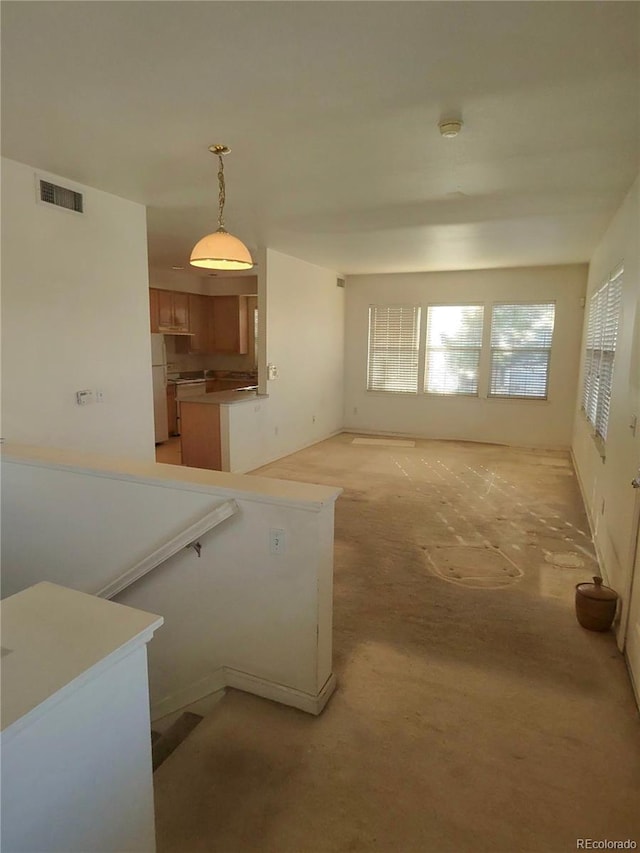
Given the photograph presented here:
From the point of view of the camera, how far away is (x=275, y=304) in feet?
20.4

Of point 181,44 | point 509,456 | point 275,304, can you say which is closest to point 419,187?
point 181,44

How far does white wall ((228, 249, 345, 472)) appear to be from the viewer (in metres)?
6.03

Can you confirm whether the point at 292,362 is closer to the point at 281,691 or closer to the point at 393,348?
the point at 393,348

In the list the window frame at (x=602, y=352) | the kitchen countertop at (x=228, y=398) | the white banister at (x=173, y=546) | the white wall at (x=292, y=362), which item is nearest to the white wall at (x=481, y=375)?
the white wall at (x=292, y=362)

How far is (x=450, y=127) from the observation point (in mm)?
2479

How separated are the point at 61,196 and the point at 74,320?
83cm

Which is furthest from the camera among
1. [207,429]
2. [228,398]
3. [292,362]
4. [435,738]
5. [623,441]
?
[292,362]

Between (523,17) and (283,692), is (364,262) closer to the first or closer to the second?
(523,17)

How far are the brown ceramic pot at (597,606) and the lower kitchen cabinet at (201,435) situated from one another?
3874 mm

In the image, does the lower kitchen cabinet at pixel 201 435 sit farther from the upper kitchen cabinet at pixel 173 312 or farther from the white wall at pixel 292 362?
the upper kitchen cabinet at pixel 173 312

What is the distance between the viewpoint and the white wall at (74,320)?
125 inches

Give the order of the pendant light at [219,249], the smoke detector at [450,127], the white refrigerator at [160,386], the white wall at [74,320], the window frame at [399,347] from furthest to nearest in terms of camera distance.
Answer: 1. the window frame at [399,347]
2. the white refrigerator at [160,386]
3. the white wall at [74,320]
4. the pendant light at [219,249]
5. the smoke detector at [450,127]

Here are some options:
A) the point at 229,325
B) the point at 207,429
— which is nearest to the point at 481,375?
the point at 229,325

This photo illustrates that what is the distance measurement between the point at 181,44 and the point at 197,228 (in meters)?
3.26
